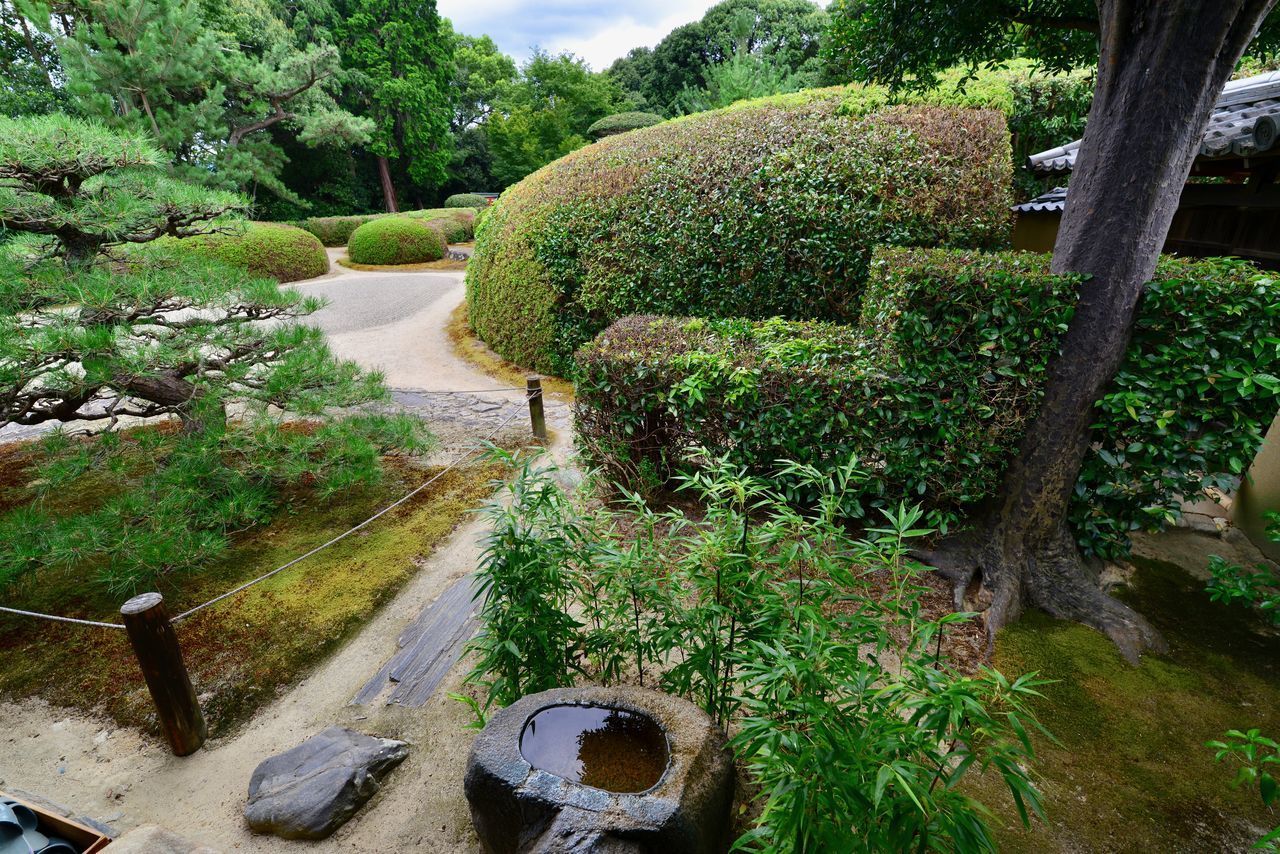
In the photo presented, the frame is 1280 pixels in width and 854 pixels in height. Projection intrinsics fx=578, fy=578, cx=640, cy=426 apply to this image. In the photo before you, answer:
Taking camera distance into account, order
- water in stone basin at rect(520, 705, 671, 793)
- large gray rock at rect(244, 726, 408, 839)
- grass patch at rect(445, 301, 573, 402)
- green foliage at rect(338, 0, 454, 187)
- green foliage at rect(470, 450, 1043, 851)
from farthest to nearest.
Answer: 1. green foliage at rect(338, 0, 454, 187)
2. grass patch at rect(445, 301, 573, 402)
3. large gray rock at rect(244, 726, 408, 839)
4. water in stone basin at rect(520, 705, 671, 793)
5. green foliage at rect(470, 450, 1043, 851)

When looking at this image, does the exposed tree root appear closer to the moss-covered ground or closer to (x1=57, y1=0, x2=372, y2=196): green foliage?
the moss-covered ground

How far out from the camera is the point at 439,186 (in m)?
24.8

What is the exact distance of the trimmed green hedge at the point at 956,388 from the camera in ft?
8.92

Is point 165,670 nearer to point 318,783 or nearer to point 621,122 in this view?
point 318,783

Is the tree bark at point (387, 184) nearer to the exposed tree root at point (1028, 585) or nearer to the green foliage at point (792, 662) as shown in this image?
the green foliage at point (792, 662)

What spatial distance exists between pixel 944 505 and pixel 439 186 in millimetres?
26093

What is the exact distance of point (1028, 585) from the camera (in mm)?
3162

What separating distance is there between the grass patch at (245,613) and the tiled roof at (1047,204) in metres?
5.73

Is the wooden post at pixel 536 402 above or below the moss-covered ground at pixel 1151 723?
above

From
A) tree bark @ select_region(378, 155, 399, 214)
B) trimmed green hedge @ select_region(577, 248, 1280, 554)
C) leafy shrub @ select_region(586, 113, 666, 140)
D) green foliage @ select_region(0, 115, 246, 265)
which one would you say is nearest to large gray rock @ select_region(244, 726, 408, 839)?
trimmed green hedge @ select_region(577, 248, 1280, 554)

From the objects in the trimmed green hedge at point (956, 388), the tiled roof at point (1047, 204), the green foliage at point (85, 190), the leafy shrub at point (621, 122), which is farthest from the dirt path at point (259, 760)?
the leafy shrub at point (621, 122)

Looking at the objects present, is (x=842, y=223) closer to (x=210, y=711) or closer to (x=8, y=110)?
(x=210, y=711)

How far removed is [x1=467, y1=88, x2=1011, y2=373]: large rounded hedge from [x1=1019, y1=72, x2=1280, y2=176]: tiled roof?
0.51 m

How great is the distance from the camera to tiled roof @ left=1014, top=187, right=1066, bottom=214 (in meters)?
5.29
